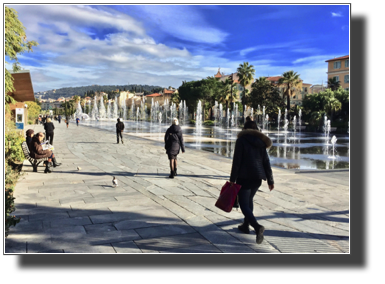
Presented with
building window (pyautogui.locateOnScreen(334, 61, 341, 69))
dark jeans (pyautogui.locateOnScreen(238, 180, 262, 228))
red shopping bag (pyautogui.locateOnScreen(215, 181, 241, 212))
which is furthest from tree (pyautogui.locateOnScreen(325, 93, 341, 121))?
red shopping bag (pyautogui.locateOnScreen(215, 181, 241, 212))

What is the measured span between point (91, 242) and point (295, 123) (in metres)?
48.3

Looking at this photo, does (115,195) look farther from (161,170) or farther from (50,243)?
(161,170)

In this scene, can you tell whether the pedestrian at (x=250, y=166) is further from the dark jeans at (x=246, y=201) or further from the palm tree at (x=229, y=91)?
the palm tree at (x=229, y=91)

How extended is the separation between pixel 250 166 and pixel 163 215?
185cm

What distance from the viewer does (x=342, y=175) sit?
9.30m

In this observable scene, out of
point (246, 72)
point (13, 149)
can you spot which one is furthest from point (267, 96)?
point (13, 149)

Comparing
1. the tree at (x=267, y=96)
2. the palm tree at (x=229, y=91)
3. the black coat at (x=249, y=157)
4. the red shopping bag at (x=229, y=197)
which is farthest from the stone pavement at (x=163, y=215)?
the palm tree at (x=229, y=91)

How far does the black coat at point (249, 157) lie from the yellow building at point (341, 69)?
6264cm

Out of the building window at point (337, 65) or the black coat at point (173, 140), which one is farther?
the building window at point (337, 65)

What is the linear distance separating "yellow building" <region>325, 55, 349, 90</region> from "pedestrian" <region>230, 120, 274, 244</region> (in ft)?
205

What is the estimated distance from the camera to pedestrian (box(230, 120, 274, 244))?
4.02m

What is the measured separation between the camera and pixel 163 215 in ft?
16.6

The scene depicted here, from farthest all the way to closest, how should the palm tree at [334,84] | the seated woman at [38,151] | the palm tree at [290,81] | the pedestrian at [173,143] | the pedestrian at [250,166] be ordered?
the palm tree at [334,84] → the palm tree at [290,81] → the seated woman at [38,151] → the pedestrian at [173,143] → the pedestrian at [250,166]

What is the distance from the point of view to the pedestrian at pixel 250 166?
4020 millimetres
